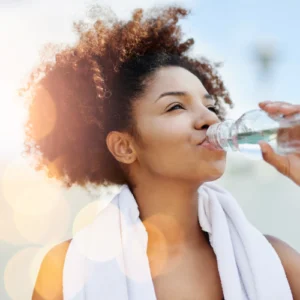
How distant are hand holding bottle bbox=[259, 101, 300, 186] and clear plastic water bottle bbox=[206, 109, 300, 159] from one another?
15 millimetres

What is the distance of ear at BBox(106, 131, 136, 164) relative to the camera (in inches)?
76.4

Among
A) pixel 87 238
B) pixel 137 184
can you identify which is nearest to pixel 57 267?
pixel 87 238

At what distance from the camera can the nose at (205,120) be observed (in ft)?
5.48

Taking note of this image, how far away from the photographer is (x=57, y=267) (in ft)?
6.03

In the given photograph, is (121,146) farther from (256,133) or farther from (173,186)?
(256,133)

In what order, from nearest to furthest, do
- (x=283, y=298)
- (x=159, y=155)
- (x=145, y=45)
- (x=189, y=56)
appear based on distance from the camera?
(x=283, y=298) → (x=159, y=155) → (x=145, y=45) → (x=189, y=56)

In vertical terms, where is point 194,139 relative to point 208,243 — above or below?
above

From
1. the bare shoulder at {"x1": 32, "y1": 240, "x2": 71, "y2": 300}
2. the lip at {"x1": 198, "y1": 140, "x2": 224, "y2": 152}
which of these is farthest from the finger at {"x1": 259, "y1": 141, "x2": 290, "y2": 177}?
the bare shoulder at {"x1": 32, "y1": 240, "x2": 71, "y2": 300}

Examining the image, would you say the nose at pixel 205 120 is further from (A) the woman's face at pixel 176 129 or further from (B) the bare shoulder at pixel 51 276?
(B) the bare shoulder at pixel 51 276

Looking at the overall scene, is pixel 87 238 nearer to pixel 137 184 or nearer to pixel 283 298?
pixel 137 184

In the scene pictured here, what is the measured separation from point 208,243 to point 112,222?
43cm

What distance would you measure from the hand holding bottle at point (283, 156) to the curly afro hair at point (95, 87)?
74 centimetres

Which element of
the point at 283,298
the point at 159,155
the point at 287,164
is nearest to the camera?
the point at 287,164

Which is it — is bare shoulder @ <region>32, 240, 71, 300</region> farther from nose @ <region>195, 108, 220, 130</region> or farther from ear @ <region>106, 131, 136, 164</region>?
nose @ <region>195, 108, 220, 130</region>
